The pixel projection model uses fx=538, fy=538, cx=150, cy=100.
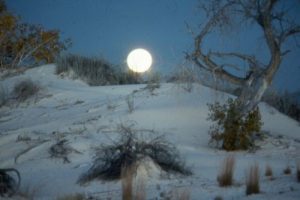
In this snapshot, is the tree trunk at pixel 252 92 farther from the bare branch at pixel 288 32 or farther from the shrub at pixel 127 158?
the shrub at pixel 127 158

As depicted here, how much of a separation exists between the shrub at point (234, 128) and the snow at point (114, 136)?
1.25ft

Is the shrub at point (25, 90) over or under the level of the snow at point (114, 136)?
over

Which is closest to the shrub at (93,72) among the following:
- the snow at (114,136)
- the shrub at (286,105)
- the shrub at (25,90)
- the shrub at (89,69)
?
the shrub at (89,69)

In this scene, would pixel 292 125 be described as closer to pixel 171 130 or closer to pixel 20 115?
pixel 171 130

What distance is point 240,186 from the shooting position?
8.21 m

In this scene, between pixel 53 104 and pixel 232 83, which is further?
pixel 53 104

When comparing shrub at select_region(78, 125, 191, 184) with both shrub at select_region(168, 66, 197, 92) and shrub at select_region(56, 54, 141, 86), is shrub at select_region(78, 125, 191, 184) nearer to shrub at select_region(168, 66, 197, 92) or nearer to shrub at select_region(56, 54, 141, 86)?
shrub at select_region(168, 66, 197, 92)

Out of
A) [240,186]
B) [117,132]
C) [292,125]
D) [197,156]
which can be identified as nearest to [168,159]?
[197,156]

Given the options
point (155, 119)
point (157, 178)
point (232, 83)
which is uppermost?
point (232, 83)

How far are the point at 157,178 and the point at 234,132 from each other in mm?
4418

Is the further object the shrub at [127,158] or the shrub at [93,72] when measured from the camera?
the shrub at [93,72]

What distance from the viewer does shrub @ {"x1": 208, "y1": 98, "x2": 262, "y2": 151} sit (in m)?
13.8

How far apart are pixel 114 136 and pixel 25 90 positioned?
8.67 m

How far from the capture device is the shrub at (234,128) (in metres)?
13.8
